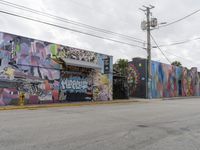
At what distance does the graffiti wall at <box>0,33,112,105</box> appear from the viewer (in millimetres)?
20266

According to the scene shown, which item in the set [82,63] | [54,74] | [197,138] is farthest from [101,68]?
[197,138]

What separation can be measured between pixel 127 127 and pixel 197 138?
255 centimetres

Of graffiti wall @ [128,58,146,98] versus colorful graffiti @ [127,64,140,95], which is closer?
graffiti wall @ [128,58,146,98]

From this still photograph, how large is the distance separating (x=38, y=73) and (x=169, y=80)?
25318 mm

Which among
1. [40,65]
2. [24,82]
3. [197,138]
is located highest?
[40,65]

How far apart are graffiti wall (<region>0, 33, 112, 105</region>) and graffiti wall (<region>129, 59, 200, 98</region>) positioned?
40.2 feet

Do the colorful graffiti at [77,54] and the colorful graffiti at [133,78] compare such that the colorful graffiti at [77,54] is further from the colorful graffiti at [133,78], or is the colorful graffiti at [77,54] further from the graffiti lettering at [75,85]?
the colorful graffiti at [133,78]

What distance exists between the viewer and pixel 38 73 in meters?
22.3

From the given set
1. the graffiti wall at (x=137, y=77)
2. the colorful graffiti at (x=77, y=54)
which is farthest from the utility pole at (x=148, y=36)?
the colorful graffiti at (x=77, y=54)

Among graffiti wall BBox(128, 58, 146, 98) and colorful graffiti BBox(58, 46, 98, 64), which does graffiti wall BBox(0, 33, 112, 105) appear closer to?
colorful graffiti BBox(58, 46, 98, 64)

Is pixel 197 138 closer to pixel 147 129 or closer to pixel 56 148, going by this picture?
pixel 147 129

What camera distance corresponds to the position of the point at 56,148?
21.8 feet

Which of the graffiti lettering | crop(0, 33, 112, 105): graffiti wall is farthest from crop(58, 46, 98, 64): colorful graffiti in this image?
the graffiti lettering

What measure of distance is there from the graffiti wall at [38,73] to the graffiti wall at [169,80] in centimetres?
1227
